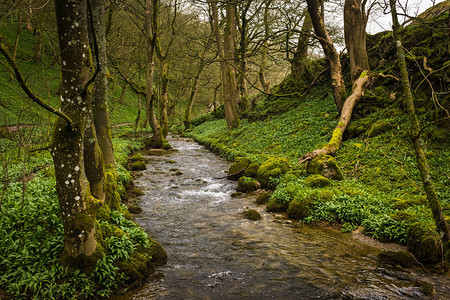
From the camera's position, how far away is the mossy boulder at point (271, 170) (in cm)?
1098

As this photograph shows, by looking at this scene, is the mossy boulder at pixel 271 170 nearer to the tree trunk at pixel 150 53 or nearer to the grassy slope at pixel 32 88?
the grassy slope at pixel 32 88

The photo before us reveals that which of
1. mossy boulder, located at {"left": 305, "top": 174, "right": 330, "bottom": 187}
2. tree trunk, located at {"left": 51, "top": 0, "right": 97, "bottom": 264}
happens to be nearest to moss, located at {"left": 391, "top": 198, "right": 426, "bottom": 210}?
mossy boulder, located at {"left": 305, "top": 174, "right": 330, "bottom": 187}

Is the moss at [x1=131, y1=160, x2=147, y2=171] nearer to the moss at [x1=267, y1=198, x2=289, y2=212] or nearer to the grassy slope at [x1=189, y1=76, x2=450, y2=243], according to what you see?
the grassy slope at [x1=189, y1=76, x2=450, y2=243]

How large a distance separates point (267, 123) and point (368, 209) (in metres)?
13.3

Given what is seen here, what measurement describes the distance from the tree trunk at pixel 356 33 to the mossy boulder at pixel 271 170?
6.68 meters

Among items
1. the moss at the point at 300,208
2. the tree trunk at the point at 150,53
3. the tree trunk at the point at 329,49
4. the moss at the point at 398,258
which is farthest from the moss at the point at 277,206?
the tree trunk at the point at 150,53

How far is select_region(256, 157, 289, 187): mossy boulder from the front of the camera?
36.0 ft

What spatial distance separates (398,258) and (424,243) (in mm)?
575

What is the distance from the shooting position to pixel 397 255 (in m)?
5.53

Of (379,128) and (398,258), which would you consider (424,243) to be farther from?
(379,128)

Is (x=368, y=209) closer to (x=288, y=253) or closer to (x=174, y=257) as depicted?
(x=288, y=253)

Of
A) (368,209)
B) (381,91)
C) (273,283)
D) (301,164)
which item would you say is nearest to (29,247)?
(273,283)

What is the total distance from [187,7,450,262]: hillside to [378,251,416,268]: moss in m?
0.24

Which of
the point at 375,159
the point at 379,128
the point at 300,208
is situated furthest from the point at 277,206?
the point at 379,128
